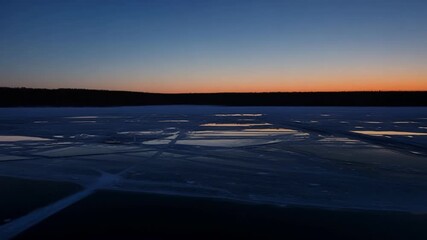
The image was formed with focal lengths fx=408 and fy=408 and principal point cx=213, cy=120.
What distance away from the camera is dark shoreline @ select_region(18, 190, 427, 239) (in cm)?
240

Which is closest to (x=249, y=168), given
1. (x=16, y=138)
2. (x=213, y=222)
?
(x=213, y=222)

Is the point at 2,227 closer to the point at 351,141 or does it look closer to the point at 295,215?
the point at 295,215

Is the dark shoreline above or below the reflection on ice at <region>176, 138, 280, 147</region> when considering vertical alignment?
below

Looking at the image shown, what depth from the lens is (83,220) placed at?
264cm

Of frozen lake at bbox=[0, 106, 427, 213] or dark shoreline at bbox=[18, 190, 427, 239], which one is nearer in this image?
dark shoreline at bbox=[18, 190, 427, 239]

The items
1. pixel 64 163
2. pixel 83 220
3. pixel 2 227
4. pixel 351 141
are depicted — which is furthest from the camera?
pixel 351 141

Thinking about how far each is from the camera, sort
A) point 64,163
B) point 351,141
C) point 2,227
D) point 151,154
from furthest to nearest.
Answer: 1. point 351,141
2. point 151,154
3. point 64,163
4. point 2,227

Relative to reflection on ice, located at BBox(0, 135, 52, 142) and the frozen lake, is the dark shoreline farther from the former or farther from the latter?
reflection on ice, located at BBox(0, 135, 52, 142)

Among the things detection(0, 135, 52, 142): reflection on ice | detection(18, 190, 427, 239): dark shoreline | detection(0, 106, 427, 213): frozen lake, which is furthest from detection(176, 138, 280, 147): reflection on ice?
detection(18, 190, 427, 239): dark shoreline

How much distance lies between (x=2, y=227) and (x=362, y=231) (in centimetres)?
219

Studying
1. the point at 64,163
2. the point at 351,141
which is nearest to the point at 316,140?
the point at 351,141

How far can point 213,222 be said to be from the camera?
2.62 metres

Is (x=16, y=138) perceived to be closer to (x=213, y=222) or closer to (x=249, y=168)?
(x=249, y=168)

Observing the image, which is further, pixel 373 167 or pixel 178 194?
pixel 373 167
